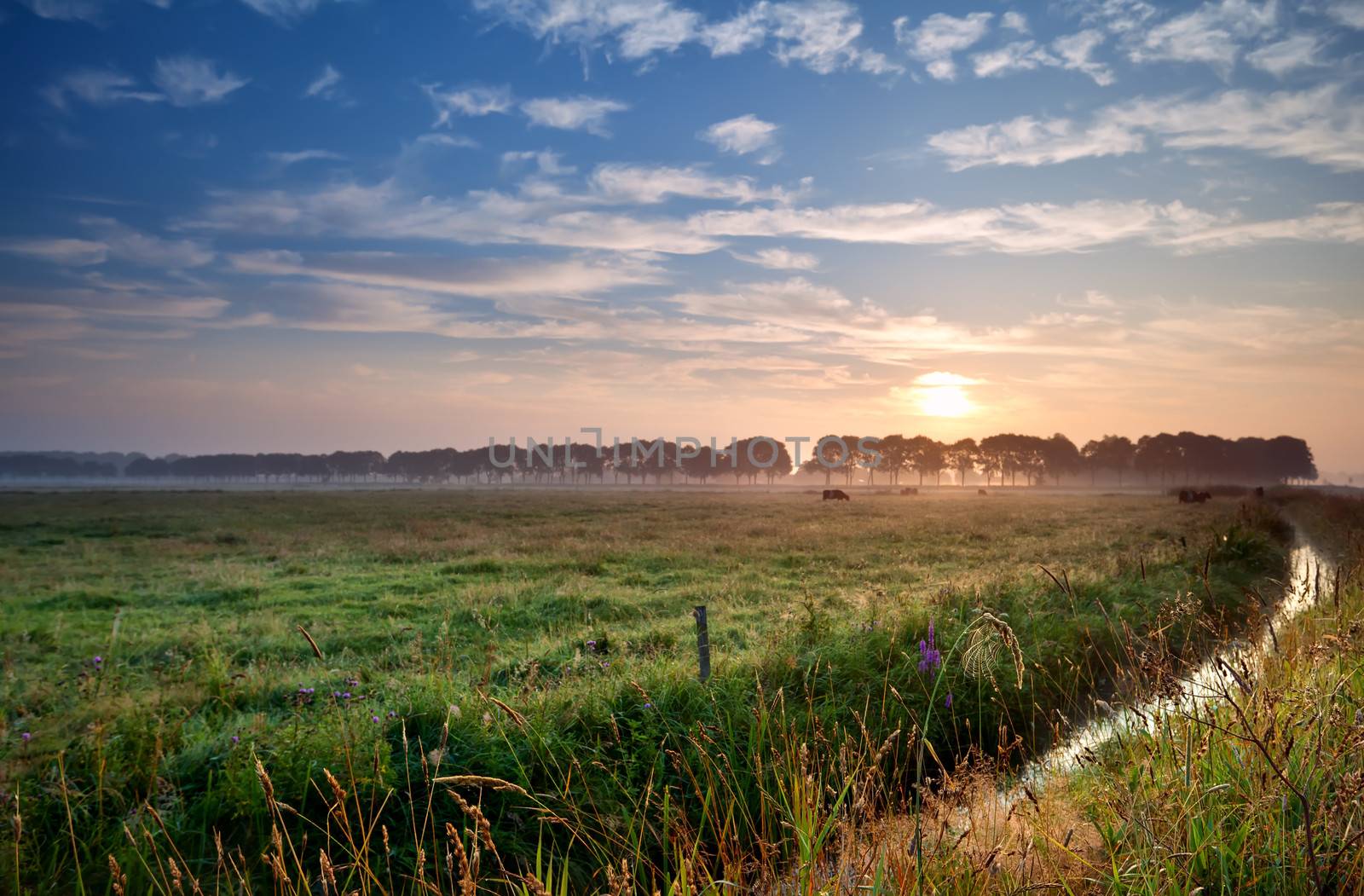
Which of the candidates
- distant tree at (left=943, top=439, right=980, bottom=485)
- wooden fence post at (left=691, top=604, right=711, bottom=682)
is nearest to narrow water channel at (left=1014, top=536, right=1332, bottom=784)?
wooden fence post at (left=691, top=604, right=711, bottom=682)

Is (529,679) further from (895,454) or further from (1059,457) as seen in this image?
(1059,457)

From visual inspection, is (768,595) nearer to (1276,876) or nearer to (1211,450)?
(1276,876)

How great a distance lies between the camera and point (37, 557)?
24.6 metres

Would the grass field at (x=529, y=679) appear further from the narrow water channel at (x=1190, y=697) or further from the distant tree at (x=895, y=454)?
the distant tree at (x=895, y=454)

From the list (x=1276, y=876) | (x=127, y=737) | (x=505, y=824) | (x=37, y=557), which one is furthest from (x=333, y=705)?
(x=37, y=557)

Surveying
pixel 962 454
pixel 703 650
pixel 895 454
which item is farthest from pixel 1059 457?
pixel 703 650

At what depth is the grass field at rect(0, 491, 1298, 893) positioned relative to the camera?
498 centimetres

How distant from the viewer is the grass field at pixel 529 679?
196 inches

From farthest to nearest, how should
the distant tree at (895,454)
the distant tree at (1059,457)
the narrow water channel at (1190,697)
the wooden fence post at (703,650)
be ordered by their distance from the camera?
the distant tree at (895,454) → the distant tree at (1059,457) → the wooden fence post at (703,650) → the narrow water channel at (1190,697)

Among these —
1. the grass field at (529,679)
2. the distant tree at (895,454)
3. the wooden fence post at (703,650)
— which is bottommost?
the grass field at (529,679)

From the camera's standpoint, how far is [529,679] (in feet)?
22.1

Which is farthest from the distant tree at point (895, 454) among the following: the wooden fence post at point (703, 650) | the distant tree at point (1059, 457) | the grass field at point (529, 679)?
the wooden fence post at point (703, 650)

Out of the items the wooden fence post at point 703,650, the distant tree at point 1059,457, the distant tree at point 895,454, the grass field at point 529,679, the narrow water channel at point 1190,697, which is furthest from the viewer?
the distant tree at point 895,454

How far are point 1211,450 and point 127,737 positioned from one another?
19880 cm
